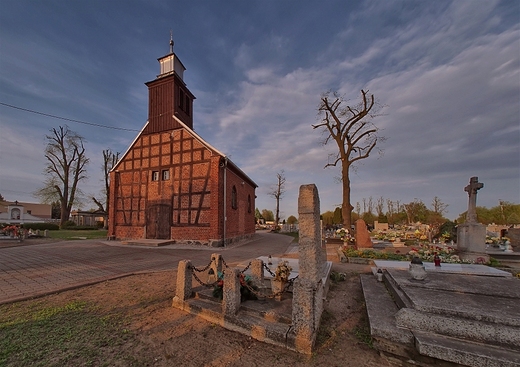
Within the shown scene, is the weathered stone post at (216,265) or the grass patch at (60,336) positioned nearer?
the grass patch at (60,336)

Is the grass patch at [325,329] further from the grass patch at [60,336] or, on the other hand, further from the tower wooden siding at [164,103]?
the tower wooden siding at [164,103]

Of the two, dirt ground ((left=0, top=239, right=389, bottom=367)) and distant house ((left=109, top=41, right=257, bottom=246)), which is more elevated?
distant house ((left=109, top=41, right=257, bottom=246))

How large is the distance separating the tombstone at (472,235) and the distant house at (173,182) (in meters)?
11.9

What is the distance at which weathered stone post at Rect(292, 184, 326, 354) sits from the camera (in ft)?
11.1

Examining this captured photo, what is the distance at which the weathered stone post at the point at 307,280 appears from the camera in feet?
11.1

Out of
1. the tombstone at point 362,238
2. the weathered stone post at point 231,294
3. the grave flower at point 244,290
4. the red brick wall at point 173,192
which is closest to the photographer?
the weathered stone post at point 231,294

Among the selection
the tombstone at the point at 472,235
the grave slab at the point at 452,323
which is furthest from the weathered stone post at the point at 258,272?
the tombstone at the point at 472,235

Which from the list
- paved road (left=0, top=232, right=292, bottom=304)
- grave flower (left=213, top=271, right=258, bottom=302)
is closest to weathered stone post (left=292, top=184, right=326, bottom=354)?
grave flower (left=213, top=271, right=258, bottom=302)

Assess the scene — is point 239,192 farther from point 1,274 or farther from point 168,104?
point 1,274

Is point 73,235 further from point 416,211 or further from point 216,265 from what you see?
point 416,211

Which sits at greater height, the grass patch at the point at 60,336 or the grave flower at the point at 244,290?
the grave flower at the point at 244,290

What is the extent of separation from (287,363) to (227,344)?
3.23ft

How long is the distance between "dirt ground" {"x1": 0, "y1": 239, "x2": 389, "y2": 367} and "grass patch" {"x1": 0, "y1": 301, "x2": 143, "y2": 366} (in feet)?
0.50

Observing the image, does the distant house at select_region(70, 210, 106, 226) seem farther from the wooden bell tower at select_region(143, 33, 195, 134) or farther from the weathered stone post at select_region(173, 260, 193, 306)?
the weathered stone post at select_region(173, 260, 193, 306)
